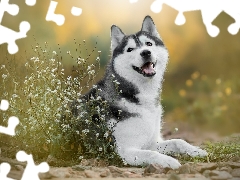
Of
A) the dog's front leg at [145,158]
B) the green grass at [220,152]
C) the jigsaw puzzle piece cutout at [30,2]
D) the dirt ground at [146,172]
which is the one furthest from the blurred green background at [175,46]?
the dirt ground at [146,172]

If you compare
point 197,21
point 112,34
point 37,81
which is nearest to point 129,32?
point 112,34

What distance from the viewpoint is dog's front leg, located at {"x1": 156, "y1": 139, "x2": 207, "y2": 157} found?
5.21 meters

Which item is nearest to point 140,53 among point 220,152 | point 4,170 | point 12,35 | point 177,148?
point 177,148

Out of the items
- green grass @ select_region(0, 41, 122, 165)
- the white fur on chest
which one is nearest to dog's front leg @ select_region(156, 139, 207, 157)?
the white fur on chest

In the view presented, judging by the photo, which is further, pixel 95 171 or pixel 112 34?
pixel 112 34

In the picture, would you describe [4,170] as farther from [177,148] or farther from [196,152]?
[196,152]

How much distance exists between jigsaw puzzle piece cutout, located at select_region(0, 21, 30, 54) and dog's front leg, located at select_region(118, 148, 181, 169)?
4.20 feet

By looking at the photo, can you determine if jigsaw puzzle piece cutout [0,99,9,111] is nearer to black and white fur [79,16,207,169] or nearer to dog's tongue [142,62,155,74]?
black and white fur [79,16,207,169]

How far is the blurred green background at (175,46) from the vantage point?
16.7 ft

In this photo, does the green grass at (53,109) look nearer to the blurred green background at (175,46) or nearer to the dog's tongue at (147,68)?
the blurred green background at (175,46)

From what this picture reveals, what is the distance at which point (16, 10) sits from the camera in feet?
16.2

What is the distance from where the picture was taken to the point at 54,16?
4.99 metres

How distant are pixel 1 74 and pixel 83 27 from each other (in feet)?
3.20

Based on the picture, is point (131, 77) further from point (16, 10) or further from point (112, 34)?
point (16, 10)
